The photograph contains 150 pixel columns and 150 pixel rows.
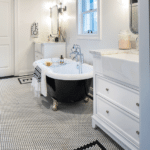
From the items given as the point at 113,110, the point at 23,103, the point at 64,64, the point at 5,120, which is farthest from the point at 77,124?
the point at 64,64

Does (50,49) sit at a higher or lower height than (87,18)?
lower

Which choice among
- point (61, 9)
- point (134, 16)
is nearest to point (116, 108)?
point (134, 16)

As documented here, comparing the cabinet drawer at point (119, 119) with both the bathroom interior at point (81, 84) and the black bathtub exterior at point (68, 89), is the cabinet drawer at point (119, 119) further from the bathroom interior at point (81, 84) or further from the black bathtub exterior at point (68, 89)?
the black bathtub exterior at point (68, 89)

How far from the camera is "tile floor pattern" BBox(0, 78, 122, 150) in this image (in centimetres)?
153

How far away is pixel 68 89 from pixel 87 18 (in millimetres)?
1789

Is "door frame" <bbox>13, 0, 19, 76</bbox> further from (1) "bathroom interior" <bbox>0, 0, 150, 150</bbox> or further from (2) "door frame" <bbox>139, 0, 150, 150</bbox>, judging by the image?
(2) "door frame" <bbox>139, 0, 150, 150</bbox>

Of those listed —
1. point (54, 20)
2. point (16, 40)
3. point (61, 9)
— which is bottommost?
point (16, 40)

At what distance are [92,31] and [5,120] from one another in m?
2.20

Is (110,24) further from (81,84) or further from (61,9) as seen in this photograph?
(61,9)

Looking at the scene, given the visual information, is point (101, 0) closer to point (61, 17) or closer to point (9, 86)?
point (61, 17)

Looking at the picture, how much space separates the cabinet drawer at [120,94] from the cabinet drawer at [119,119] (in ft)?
0.19

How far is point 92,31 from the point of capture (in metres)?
3.08

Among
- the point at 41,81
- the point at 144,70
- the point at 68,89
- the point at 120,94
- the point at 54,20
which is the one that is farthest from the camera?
the point at 54,20

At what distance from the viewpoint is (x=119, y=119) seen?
4.59 feet
